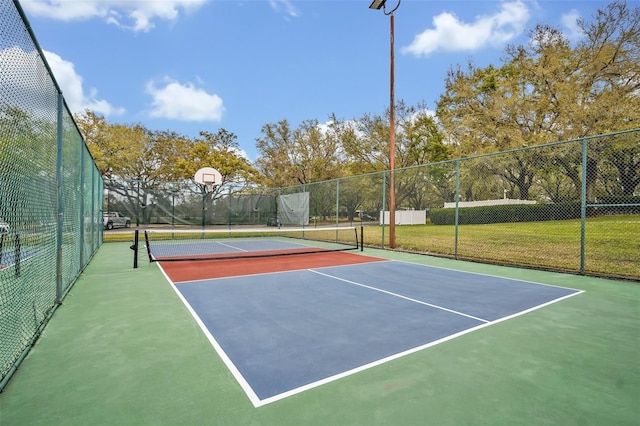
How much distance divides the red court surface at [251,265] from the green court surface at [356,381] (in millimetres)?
2517

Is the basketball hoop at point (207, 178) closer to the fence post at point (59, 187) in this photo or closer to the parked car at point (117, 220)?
the parked car at point (117, 220)

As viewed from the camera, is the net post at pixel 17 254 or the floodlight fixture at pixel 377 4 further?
the floodlight fixture at pixel 377 4

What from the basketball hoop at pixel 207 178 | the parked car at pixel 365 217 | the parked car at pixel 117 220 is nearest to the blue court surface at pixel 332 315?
the parked car at pixel 365 217

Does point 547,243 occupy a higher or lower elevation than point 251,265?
higher

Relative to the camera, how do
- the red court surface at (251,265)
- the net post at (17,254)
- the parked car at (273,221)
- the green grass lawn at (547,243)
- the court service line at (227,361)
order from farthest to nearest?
the parked car at (273,221) → the green grass lawn at (547,243) → the red court surface at (251,265) → the net post at (17,254) → the court service line at (227,361)

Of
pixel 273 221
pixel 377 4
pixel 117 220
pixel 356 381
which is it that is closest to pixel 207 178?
pixel 273 221

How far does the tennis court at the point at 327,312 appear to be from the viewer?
249cm

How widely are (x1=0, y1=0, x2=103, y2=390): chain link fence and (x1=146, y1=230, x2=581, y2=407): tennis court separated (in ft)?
4.83

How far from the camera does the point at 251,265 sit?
7.24m

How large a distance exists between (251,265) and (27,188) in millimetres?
4792

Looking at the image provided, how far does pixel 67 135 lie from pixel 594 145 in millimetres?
11647

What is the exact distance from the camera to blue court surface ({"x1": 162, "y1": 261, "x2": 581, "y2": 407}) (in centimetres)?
246

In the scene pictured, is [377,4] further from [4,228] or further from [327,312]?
[4,228]

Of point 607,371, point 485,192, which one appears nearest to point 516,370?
point 607,371
